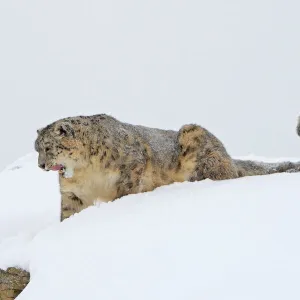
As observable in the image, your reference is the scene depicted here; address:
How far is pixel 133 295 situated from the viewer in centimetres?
348

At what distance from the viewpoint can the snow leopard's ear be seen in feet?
21.4

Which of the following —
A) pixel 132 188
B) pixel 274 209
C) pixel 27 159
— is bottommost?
pixel 27 159

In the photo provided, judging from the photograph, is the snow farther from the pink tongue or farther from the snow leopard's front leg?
the pink tongue

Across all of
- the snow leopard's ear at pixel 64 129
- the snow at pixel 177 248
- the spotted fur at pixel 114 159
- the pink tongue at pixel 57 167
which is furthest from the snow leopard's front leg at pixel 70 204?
the snow leopard's ear at pixel 64 129

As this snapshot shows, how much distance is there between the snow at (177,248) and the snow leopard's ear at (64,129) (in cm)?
104

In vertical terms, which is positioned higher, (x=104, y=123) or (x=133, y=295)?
(x=104, y=123)

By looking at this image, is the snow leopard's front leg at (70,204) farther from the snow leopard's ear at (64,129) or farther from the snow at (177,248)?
the snow leopard's ear at (64,129)

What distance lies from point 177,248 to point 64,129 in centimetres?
302

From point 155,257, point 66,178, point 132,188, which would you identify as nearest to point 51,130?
point 66,178

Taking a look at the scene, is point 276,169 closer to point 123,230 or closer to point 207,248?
point 123,230

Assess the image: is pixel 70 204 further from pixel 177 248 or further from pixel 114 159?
pixel 177 248

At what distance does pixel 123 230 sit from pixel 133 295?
4.10 ft

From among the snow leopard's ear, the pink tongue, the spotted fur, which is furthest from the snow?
the snow leopard's ear

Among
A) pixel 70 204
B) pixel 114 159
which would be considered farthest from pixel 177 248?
pixel 70 204
